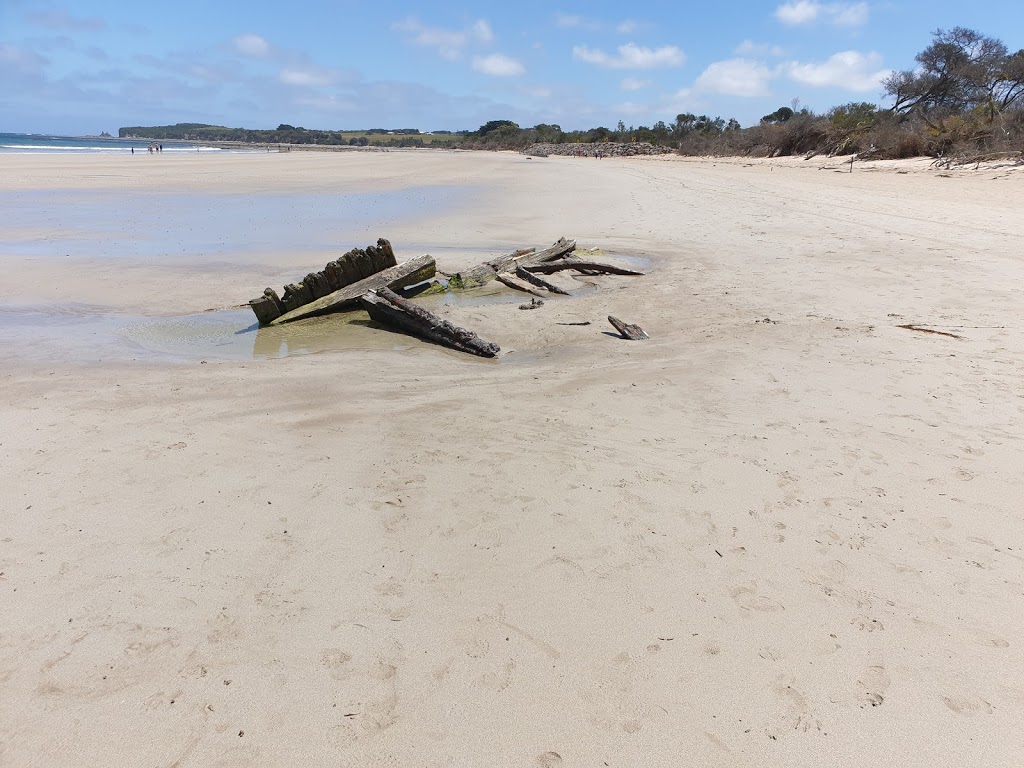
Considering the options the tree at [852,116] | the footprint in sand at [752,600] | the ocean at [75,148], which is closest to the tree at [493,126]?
the ocean at [75,148]

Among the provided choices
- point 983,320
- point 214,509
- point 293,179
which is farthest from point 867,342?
point 293,179

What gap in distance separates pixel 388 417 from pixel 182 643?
2472 millimetres

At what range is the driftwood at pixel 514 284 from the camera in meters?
9.70

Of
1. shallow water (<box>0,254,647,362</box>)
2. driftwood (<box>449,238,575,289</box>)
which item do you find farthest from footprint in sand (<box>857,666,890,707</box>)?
driftwood (<box>449,238,575,289</box>)

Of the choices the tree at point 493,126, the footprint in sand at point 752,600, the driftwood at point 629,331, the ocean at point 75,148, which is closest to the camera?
the footprint in sand at point 752,600

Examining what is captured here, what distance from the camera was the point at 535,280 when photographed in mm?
9938

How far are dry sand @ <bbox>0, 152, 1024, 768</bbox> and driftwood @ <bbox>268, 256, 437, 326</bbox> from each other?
1.95 metres

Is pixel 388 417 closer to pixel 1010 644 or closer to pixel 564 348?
pixel 564 348

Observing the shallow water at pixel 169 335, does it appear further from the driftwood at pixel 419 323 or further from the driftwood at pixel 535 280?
the driftwood at pixel 535 280

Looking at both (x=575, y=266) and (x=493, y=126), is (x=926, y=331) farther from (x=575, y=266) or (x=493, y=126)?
(x=493, y=126)

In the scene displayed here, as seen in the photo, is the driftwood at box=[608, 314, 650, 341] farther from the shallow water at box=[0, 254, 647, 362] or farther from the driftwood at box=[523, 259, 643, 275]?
the driftwood at box=[523, 259, 643, 275]

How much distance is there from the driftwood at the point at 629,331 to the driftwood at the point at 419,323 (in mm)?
1446

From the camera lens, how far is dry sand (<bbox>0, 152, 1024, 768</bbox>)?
2332mm

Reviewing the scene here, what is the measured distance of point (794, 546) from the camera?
10.9 ft
